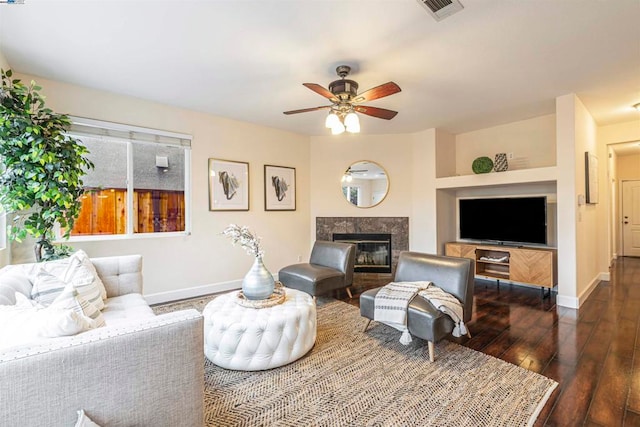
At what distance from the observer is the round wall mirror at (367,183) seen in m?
5.34

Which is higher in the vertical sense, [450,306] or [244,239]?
[244,239]

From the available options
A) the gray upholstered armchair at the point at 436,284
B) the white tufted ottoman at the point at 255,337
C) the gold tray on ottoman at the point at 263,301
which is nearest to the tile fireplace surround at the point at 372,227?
the gray upholstered armchair at the point at 436,284

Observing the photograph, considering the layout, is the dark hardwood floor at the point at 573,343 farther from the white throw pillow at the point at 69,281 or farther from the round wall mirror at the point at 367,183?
the white throw pillow at the point at 69,281

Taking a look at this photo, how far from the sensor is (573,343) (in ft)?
8.68

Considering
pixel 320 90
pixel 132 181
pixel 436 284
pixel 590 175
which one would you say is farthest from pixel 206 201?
pixel 590 175

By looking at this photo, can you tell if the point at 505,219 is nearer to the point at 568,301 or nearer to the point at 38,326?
the point at 568,301

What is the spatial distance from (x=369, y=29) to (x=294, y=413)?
2689 millimetres

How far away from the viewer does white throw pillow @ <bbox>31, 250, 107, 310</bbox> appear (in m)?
2.03

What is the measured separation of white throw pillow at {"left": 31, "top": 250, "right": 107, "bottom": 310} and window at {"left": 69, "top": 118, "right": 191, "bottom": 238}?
4.17 ft

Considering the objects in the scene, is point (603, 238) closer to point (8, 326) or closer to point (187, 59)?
point (187, 59)

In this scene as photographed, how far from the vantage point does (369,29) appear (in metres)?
2.23

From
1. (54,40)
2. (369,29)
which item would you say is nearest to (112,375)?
(369,29)

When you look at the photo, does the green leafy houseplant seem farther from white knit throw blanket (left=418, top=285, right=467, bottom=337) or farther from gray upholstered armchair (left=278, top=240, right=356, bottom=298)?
white knit throw blanket (left=418, top=285, right=467, bottom=337)

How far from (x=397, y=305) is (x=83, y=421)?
6.91 ft
